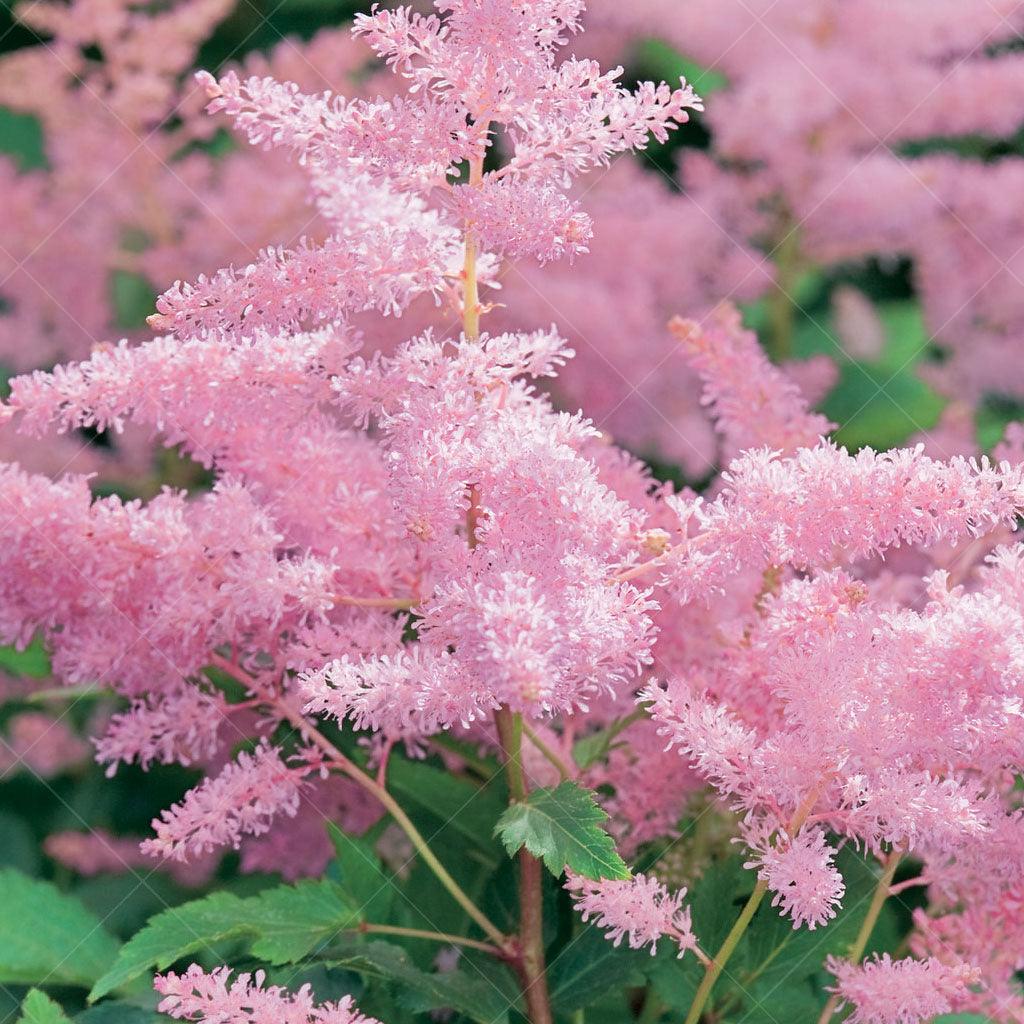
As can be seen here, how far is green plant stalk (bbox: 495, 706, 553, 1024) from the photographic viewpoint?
60cm

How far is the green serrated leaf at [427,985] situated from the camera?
23.3 inches

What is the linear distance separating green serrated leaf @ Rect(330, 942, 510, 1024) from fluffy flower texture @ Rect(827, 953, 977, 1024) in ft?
0.49

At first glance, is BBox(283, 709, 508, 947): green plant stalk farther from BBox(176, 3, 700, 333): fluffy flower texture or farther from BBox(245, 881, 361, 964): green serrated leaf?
BBox(176, 3, 700, 333): fluffy flower texture

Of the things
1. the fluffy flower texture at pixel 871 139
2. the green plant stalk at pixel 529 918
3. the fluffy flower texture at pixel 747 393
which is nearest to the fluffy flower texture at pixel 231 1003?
the green plant stalk at pixel 529 918

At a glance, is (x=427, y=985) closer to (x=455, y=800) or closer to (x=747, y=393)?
(x=455, y=800)

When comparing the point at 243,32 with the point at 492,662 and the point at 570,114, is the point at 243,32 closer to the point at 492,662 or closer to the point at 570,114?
the point at 570,114

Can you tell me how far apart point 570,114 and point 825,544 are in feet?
0.65

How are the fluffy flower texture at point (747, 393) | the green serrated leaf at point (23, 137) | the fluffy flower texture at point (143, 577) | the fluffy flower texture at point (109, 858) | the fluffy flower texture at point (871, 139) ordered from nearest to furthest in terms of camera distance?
the fluffy flower texture at point (143, 577) < the fluffy flower texture at point (747, 393) < the fluffy flower texture at point (109, 858) < the fluffy flower texture at point (871, 139) < the green serrated leaf at point (23, 137)

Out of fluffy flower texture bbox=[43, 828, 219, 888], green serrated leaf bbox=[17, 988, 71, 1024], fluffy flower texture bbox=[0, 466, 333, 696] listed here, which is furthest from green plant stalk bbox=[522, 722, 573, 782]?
fluffy flower texture bbox=[43, 828, 219, 888]

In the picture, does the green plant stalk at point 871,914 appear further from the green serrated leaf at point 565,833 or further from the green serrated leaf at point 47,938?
the green serrated leaf at point 47,938

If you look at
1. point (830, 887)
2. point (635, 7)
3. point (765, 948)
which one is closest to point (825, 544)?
point (830, 887)

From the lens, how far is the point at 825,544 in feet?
1.81

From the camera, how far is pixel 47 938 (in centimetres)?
76

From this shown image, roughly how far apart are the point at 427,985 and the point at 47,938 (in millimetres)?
270
